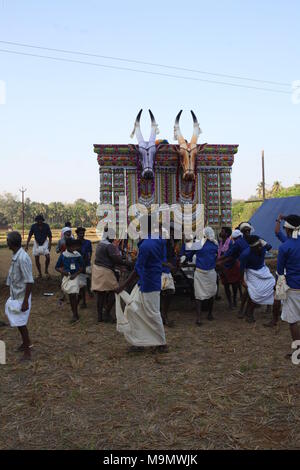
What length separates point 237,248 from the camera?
7.42 meters

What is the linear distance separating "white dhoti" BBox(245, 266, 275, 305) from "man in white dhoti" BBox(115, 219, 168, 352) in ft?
7.20

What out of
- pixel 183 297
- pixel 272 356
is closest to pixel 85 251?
pixel 183 297

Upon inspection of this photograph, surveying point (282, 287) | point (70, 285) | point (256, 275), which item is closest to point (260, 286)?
point (256, 275)

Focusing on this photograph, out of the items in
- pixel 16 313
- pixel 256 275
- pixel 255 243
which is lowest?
pixel 16 313

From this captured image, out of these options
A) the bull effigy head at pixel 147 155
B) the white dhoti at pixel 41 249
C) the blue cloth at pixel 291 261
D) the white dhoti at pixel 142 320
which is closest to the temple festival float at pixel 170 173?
the bull effigy head at pixel 147 155

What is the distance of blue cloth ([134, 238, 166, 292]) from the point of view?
5.39 m

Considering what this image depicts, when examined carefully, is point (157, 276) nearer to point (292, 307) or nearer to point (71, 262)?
point (292, 307)

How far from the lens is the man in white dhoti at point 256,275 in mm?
6969

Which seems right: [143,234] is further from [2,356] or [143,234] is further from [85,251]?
[85,251]

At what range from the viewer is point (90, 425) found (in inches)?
143

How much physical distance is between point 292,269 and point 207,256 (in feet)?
7.32

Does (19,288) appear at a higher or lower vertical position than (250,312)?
higher

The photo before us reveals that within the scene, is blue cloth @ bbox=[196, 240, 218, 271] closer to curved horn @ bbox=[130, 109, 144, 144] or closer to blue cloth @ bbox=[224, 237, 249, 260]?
blue cloth @ bbox=[224, 237, 249, 260]

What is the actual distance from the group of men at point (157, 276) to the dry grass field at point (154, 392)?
43cm
